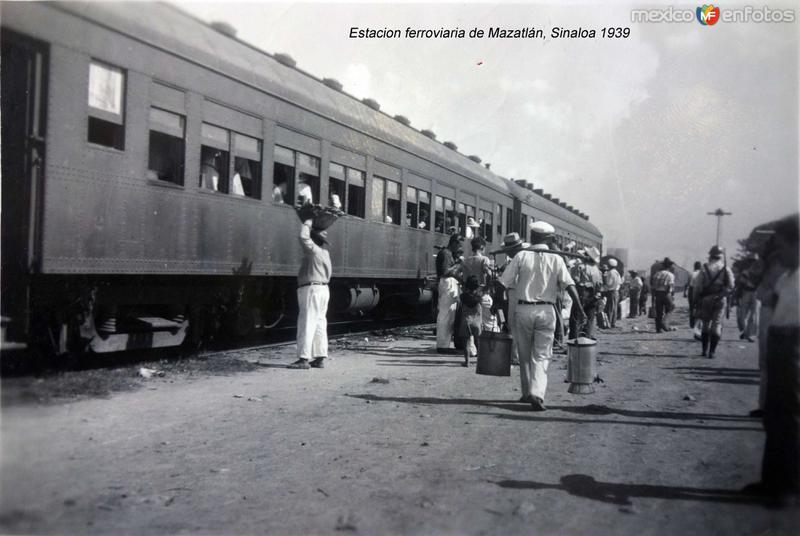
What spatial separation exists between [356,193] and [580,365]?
5.63m

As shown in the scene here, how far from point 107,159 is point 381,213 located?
6.04 metres

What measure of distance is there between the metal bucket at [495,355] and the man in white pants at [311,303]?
80.0 inches

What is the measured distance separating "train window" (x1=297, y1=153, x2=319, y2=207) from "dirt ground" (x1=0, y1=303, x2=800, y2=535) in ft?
9.90

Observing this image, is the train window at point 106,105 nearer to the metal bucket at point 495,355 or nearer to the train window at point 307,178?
the train window at point 307,178

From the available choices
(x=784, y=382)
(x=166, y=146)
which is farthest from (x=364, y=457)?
(x=166, y=146)

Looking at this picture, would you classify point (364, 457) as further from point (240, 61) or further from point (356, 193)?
point (356, 193)

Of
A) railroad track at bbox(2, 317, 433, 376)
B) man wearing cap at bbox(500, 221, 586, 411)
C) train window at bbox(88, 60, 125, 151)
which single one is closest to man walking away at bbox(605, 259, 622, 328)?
railroad track at bbox(2, 317, 433, 376)

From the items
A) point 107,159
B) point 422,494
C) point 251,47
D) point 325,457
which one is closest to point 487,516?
point 422,494

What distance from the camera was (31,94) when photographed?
5.79 m

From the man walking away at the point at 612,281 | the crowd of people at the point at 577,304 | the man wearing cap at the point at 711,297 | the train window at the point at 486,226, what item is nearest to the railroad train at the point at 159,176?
the crowd of people at the point at 577,304

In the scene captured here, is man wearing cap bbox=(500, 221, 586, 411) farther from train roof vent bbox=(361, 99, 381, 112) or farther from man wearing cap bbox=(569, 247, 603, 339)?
train roof vent bbox=(361, 99, 381, 112)

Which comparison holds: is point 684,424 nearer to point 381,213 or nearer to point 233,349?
point 233,349

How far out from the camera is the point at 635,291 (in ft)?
70.5

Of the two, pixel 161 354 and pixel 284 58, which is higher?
pixel 284 58
